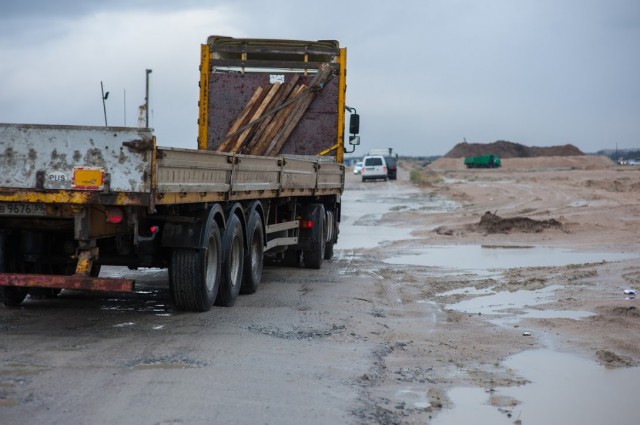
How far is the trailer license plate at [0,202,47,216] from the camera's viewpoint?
9.05 meters

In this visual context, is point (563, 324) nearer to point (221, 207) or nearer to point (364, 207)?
point (221, 207)

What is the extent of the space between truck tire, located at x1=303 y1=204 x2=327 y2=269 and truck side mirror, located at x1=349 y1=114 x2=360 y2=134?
7.42 feet

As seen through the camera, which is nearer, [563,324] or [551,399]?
[551,399]

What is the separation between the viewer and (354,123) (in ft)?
59.6

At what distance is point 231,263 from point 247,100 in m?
7.05

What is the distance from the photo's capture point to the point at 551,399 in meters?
7.55

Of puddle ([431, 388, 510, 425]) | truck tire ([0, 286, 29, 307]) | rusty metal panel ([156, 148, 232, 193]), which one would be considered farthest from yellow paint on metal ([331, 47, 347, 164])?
puddle ([431, 388, 510, 425])

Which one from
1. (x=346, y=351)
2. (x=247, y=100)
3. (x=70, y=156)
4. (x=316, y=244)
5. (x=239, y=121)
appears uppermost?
(x=247, y=100)

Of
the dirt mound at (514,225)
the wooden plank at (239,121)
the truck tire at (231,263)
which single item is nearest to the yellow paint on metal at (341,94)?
the wooden plank at (239,121)

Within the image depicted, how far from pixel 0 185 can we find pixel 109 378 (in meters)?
2.62

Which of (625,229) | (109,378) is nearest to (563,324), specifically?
(109,378)

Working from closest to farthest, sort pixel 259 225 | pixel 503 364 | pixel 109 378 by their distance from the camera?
pixel 109 378
pixel 503 364
pixel 259 225

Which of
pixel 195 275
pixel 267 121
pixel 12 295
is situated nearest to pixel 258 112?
pixel 267 121

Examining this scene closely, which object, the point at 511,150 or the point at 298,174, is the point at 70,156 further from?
the point at 511,150
